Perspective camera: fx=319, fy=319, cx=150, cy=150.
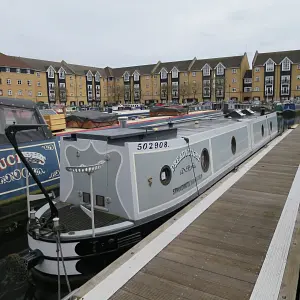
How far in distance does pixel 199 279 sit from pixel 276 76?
71.0 metres

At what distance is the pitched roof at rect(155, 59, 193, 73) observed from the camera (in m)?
75.6

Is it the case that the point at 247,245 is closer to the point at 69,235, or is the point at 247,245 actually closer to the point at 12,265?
the point at 69,235

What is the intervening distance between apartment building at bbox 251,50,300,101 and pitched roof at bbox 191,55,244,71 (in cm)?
356

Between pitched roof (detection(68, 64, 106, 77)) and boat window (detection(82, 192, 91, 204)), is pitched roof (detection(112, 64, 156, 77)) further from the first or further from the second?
boat window (detection(82, 192, 91, 204))

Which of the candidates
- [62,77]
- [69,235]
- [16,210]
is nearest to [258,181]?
[69,235]

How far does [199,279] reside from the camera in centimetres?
404

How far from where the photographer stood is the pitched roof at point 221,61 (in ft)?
231

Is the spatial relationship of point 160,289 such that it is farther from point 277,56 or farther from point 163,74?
point 163,74

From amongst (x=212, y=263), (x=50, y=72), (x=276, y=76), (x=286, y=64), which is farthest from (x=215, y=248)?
(x=50, y=72)

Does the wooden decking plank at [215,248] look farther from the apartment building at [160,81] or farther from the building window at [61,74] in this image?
the building window at [61,74]

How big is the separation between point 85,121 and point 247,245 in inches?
325

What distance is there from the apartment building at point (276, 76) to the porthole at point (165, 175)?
6703 cm

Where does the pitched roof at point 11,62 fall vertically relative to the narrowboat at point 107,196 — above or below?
above

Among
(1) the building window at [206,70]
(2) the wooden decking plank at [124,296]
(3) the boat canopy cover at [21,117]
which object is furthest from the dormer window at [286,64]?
(2) the wooden decking plank at [124,296]
